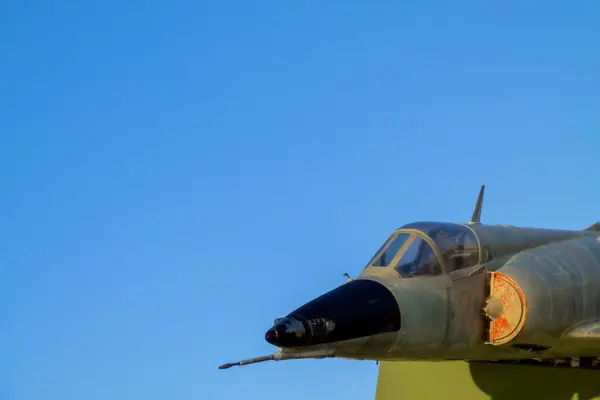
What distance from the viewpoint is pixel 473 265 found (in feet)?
31.8

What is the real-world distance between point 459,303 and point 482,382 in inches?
177

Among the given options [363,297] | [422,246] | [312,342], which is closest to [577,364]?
[422,246]

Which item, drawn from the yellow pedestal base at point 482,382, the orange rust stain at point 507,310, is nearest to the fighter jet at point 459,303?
the orange rust stain at point 507,310

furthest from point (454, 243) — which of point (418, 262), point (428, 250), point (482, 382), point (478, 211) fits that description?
point (482, 382)

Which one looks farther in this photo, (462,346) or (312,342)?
(462,346)

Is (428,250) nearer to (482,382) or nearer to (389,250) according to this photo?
(389,250)

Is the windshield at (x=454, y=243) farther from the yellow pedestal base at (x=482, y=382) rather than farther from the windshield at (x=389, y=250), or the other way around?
the yellow pedestal base at (x=482, y=382)

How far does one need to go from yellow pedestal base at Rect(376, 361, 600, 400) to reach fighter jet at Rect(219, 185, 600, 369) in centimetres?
147

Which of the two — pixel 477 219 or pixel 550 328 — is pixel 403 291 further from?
pixel 477 219

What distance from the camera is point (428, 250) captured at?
957cm

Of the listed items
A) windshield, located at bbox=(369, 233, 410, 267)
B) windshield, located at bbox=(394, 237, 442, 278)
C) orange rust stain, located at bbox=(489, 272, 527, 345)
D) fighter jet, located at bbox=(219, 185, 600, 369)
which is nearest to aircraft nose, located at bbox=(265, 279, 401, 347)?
fighter jet, located at bbox=(219, 185, 600, 369)

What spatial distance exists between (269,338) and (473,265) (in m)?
3.16

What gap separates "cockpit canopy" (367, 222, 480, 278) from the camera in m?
9.48

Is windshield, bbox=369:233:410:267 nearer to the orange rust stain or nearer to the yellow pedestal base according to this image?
the orange rust stain
